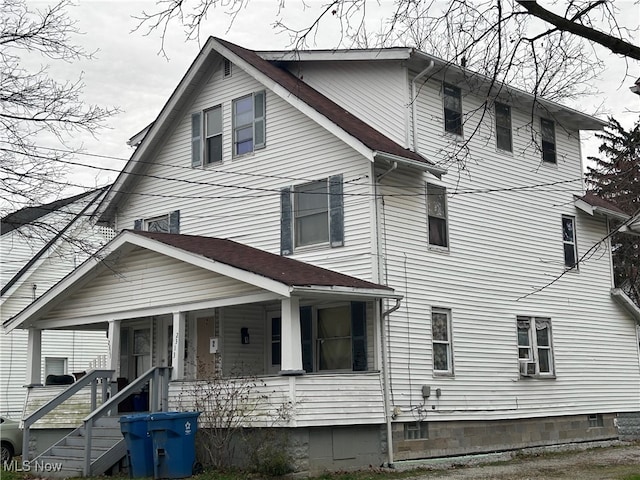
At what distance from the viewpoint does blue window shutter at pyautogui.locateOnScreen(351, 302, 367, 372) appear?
1702cm

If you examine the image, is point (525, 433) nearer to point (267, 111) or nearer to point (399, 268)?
point (399, 268)

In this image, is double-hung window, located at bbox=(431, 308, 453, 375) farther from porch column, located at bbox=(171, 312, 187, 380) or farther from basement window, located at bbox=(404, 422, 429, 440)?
porch column, located at bbox=(171, 312, 187, 380)

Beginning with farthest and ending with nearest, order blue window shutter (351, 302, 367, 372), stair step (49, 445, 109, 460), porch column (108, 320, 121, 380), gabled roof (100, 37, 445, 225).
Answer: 1. porch column (108, 320, 121, 380)
2. gabled roof (100, 37, 445, 225)
3. blue window shutter (351, 302, 367, 372)
4. stair step (49, 445, 109, 460)

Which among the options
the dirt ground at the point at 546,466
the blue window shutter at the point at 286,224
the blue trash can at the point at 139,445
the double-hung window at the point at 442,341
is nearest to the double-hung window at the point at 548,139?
the double-hung window at the point at 442,341

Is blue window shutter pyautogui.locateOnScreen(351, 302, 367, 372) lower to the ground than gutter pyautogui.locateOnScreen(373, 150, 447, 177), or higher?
lower

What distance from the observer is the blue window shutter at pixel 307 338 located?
18.2 metres

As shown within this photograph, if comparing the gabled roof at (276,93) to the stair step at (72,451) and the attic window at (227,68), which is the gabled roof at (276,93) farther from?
the stair step at (72,451)

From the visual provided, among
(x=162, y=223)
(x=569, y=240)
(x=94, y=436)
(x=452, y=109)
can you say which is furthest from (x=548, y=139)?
(x=94, y=436)

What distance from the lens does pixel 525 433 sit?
19984mm

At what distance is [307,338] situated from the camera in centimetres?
1838

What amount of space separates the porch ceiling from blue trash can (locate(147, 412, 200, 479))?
8.39ft

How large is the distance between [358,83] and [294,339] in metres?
6.83

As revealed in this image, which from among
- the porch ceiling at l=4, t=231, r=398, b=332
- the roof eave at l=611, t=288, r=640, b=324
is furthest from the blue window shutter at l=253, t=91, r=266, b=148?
the roof eave at l=611, t=288, r=640, b=324

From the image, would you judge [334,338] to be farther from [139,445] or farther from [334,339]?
[139,445]
